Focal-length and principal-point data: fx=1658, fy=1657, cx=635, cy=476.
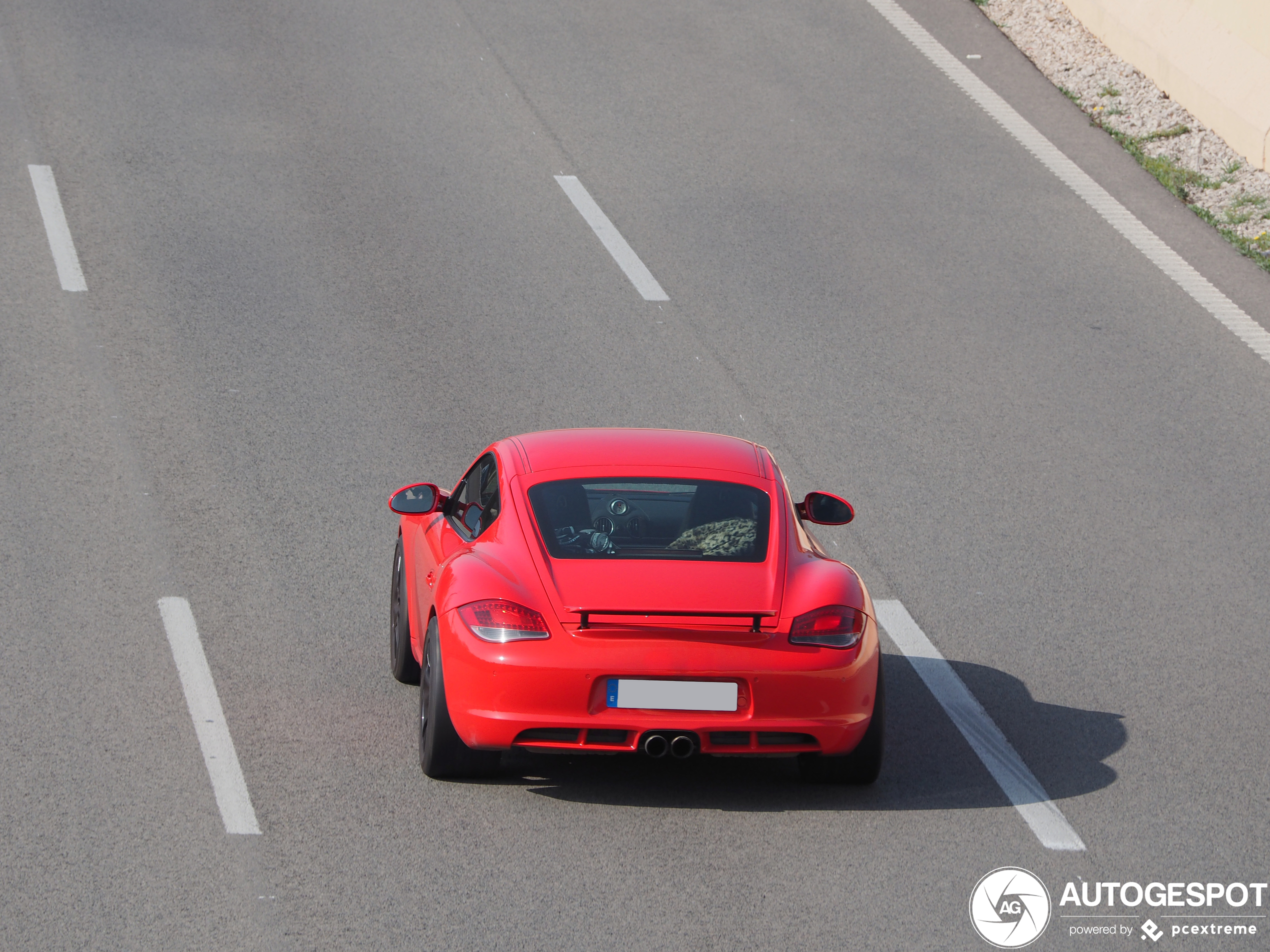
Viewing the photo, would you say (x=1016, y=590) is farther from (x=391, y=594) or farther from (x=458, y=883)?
(x=458, y=883)

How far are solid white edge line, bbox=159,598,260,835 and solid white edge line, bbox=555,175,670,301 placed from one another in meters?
6.18

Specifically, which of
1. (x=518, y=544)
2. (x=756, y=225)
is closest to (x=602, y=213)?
(x=756, y=225)

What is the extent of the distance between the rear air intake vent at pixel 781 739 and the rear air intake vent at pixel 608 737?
1.66 ft

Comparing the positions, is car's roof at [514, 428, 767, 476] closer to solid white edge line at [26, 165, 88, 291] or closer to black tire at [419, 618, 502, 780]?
black tire at [419, 618, 502, 780]

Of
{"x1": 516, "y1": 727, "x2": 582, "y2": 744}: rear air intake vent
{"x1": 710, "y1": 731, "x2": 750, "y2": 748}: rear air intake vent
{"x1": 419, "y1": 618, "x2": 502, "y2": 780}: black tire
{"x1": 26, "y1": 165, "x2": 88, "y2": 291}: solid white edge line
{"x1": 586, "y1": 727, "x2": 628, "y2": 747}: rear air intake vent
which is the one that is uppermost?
{"x1": 710, "y1": 731, "x2": 750, "y2": 748}: rear air intake vent

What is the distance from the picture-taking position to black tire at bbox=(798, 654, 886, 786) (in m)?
6.41

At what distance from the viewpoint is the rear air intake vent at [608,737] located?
602cm

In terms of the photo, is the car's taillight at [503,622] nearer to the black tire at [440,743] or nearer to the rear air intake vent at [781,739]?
the black tire at [440,743]

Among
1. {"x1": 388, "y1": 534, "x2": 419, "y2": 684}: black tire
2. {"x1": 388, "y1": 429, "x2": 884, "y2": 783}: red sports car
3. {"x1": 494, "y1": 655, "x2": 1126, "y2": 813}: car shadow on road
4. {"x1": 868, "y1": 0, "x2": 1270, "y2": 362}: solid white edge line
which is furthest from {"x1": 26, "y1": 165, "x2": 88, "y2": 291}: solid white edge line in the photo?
{"x1": 868, "y1": 0, "x2": 1270, "y2": 362}: solid white edge line

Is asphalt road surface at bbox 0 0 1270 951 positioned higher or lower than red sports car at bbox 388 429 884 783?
lower

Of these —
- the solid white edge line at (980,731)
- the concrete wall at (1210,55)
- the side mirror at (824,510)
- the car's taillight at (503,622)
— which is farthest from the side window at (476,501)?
the concrete wall at (1210,55)


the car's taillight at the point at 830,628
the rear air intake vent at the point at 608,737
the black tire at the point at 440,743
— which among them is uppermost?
the car's taillight at the point at 830,628

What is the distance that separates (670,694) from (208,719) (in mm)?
2227

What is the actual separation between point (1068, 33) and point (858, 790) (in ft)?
47.1
